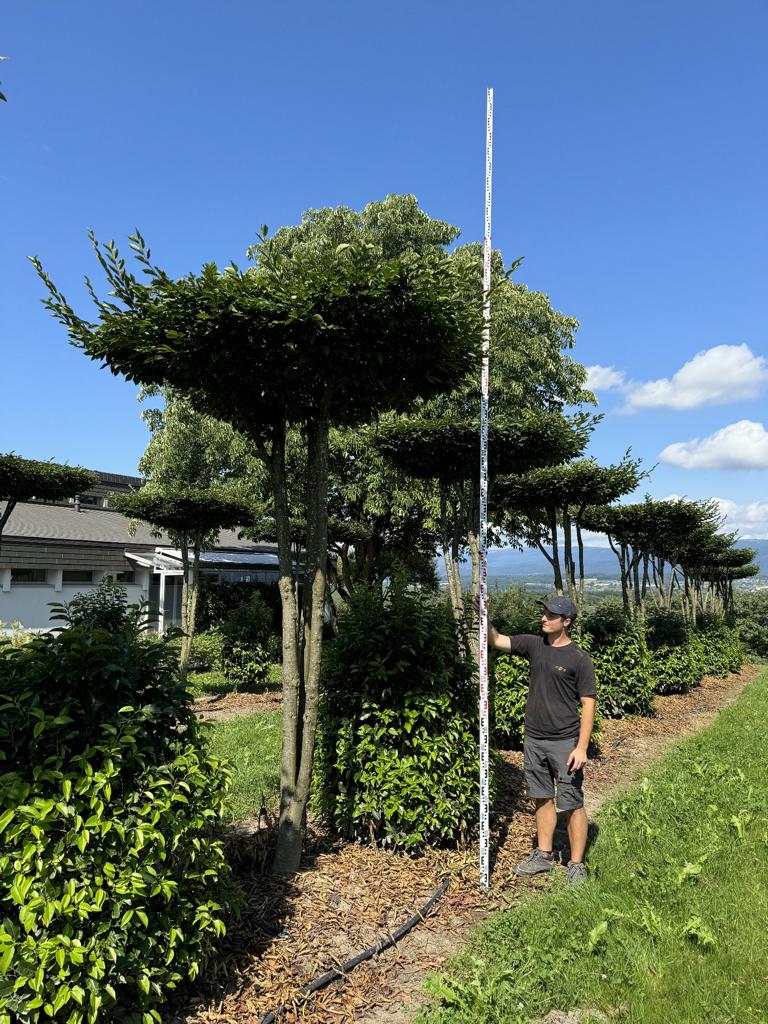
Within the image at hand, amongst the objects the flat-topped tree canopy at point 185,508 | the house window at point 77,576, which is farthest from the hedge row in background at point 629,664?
the house window at point 77,576

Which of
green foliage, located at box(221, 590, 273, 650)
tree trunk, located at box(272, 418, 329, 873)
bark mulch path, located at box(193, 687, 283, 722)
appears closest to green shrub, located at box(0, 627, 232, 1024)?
tree trunk, located at box(272, 418, 329, 873)

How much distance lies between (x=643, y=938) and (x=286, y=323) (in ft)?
12.1

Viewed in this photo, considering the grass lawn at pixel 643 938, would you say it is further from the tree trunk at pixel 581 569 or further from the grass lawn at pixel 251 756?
the tree trunk at pixel 581 569

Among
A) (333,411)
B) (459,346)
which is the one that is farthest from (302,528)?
(459,346)

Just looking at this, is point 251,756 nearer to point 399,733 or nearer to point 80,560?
point 399,733

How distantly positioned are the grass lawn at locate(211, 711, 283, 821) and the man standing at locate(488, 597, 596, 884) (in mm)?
2006

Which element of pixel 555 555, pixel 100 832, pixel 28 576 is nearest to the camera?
pixel 100 832

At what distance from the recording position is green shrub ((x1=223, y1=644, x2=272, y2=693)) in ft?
41.5

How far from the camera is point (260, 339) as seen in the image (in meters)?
3.38

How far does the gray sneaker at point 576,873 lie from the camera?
400 cm

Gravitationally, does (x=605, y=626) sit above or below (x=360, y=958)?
above

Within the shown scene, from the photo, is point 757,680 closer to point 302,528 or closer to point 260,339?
point 302,528

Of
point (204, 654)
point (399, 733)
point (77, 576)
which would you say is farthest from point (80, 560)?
point (399, 733)

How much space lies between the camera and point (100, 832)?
7.55 ft
